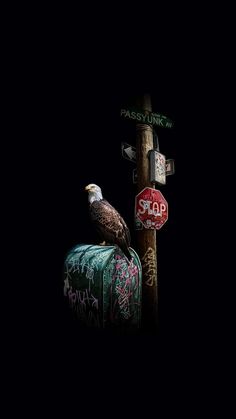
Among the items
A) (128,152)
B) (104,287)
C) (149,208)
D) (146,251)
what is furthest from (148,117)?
(104,287)

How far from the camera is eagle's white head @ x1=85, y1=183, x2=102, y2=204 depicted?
517cm

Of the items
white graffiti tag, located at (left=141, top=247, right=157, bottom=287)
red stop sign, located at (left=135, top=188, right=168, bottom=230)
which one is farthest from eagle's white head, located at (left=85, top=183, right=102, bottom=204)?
white graffiti tag, located at (left=141, top=247, right=157, bottom=287)

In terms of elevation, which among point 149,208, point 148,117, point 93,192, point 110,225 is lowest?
point 110,225

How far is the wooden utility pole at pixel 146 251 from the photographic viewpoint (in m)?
5.36

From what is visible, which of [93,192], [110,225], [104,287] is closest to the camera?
[104,287]

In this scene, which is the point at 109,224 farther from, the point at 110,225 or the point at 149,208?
the point at 149,208

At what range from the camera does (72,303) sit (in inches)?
192

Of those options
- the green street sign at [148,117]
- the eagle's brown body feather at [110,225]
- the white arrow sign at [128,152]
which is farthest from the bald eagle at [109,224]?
the green street sign at [148,117]

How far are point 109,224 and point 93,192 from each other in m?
0.64

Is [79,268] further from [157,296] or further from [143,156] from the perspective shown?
[143,156]

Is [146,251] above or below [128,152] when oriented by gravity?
below

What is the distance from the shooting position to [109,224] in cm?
483

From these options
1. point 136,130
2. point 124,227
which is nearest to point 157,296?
point 124,227

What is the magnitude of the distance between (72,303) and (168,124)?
3.20m
